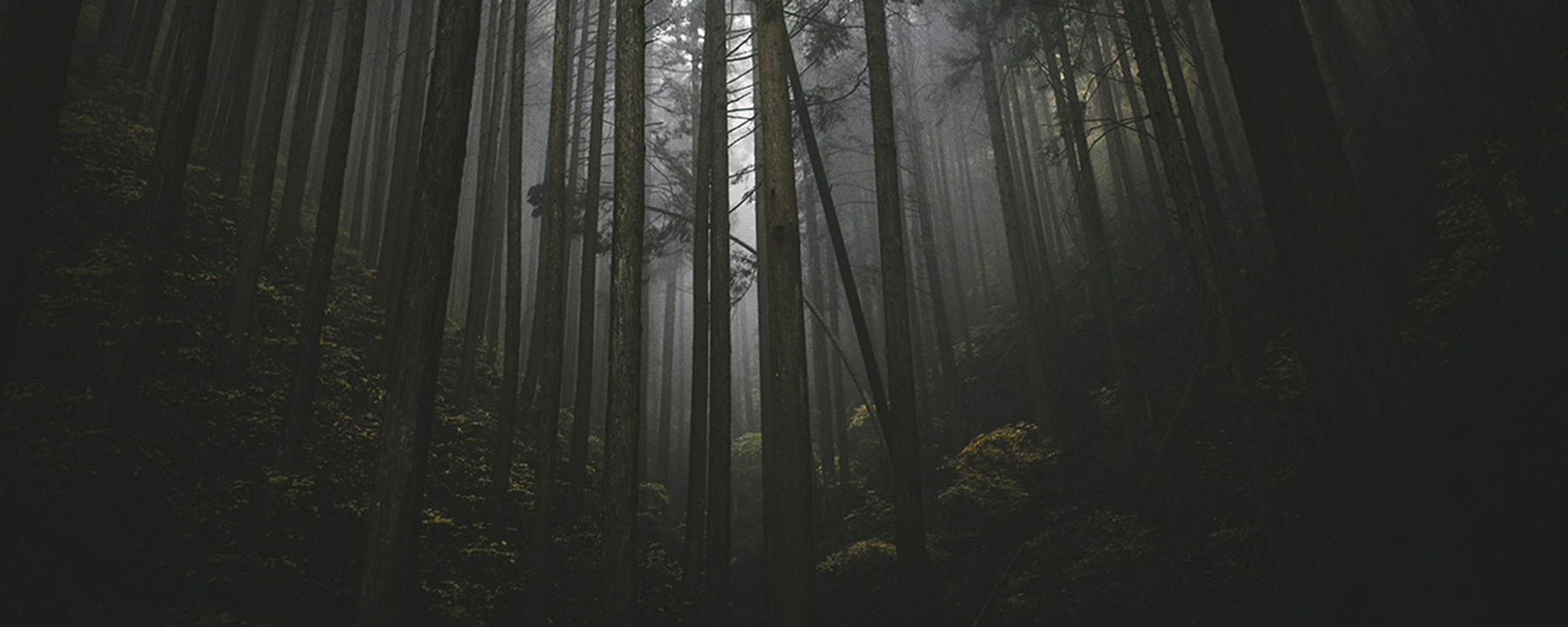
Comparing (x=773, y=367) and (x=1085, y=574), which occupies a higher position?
(x=773, y=367)

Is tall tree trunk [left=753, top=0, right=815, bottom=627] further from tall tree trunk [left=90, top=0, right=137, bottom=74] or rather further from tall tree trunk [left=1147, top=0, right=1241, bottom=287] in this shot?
tall tree trunk [left=90, top=0, right=137, bottom=74]

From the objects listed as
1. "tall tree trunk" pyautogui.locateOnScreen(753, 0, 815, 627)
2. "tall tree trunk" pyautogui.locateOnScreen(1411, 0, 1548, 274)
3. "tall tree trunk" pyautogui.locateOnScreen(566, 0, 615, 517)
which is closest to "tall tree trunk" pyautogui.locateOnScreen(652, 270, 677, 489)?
"tall tree trunk" pyautogui.locateOnScreen(566, 0, 615, 517)

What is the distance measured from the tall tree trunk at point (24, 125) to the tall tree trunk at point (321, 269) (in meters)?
3.50

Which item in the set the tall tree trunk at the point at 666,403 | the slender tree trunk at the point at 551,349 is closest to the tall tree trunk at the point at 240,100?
the slender tree trunk at the point at 551,349

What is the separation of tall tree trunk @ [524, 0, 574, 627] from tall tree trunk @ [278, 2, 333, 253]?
4.27m

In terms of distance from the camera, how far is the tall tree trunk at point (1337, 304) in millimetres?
2027

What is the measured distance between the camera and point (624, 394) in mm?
5770

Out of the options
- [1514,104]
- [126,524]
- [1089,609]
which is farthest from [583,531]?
[1514,104]

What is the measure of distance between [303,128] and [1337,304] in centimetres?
1287

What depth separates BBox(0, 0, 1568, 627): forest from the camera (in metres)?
2.58

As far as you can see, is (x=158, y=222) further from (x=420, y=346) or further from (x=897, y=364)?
(x=897, y=364)

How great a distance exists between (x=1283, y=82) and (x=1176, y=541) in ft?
20.3

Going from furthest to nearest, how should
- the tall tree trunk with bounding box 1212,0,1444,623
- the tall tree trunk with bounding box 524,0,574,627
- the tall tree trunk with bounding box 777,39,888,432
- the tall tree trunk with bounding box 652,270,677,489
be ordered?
the tall tree trunk with bounding box 652,270,677,489 → the tall tree trunk with bounding box 777,39,888,432 → the tall tree trunk with bounding box 524,0,574,627 → the tall tree trunk with bounding box 1212,0,1444,623

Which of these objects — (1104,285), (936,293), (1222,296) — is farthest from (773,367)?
(936,293)
